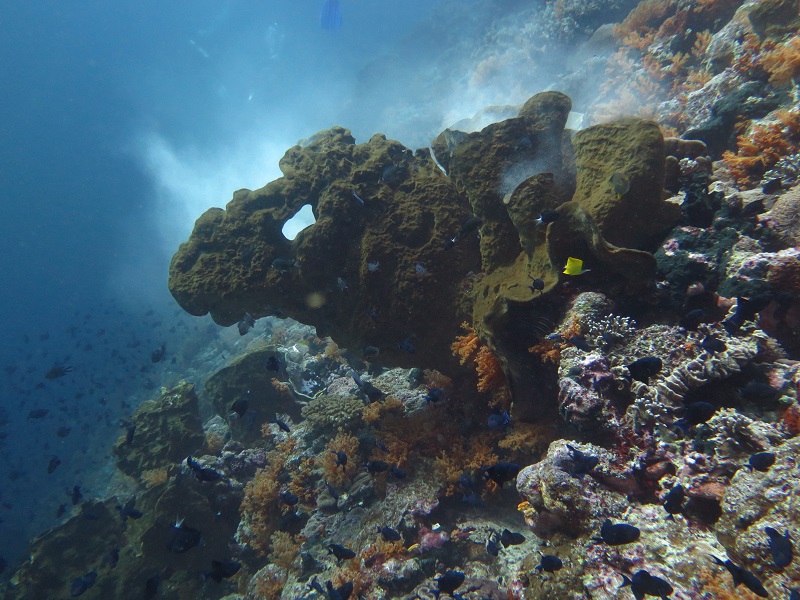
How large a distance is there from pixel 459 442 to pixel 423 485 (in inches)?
39.4

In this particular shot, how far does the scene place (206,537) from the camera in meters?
9.15

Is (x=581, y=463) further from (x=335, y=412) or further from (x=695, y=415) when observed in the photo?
(x=335, y=412)

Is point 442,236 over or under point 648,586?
over

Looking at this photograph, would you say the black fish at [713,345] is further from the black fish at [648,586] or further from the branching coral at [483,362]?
the branching coral at [483,362]

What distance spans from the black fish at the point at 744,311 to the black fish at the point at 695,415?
3.06 ft

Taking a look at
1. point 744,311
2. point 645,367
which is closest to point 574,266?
point 645,367

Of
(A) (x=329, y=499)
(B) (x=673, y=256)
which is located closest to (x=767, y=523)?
(B) (x=673, y=256)

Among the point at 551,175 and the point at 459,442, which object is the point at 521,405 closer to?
the point at 459,442

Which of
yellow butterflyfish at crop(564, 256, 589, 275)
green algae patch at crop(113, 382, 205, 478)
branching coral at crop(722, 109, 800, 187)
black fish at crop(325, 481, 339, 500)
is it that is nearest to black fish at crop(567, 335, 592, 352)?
yellow butterflyfish at crop(564, 256, 589, 275)

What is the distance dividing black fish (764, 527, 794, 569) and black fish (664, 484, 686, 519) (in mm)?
682

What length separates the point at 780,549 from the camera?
100 inches

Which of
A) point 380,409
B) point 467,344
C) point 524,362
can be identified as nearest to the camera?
point 524,362

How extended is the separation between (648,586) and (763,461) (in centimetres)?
134

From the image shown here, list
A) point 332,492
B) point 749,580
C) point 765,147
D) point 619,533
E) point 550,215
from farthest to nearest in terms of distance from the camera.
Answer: point 332,492
point 765,147
point 550,215
point 619,533
point 749,580
